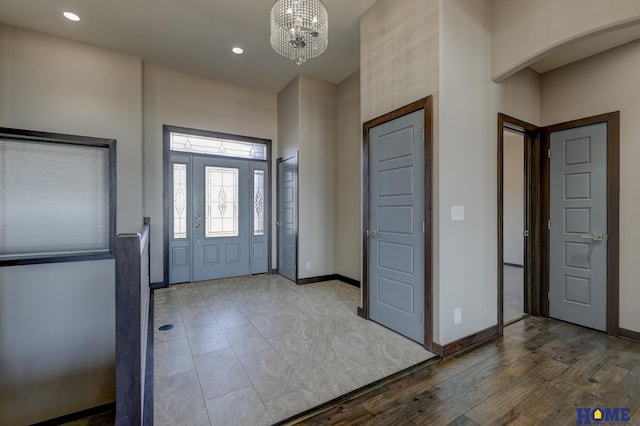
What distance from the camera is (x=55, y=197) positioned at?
12.5ft

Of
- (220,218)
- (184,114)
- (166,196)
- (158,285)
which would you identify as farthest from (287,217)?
(184,114)

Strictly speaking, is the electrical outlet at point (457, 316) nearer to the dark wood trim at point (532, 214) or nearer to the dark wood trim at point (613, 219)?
the dark wood trim at point (532, 214)

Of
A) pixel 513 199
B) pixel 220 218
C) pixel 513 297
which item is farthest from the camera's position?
pixel 513 199

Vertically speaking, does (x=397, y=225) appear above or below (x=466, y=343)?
above

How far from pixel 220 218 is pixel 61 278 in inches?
89.0

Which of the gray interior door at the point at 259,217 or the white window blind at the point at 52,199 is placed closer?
the white window blind at the point at 52,199

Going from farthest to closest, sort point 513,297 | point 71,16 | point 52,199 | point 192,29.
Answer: point 513,297 → point 52,199 → point 192,29 → point 71,16

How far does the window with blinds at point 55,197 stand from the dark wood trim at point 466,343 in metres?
4.32

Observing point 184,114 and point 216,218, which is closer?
point 184,114

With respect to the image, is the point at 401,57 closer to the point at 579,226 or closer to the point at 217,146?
the point at 579,226

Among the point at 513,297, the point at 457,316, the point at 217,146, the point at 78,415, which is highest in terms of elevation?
the point at 217,146

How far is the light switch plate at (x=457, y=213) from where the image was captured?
2.52 metres

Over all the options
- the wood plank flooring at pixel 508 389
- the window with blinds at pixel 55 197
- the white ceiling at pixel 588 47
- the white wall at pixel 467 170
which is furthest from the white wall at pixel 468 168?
the window with blinds at pixel 55 197

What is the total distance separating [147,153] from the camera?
179 inches
